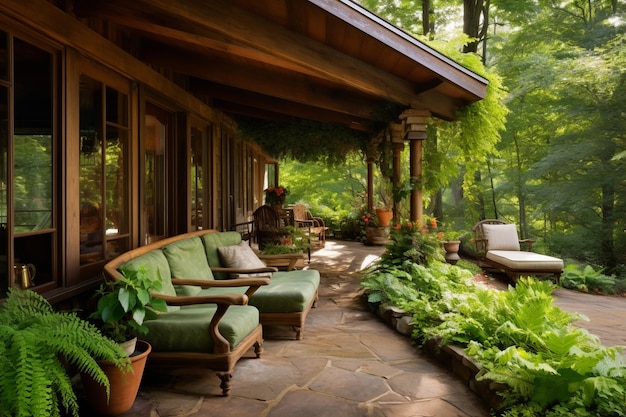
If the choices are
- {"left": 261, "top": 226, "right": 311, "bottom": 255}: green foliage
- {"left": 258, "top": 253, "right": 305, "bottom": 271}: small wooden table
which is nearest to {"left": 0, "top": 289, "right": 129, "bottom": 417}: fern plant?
{"left": 258, "top": 253, "right": 305, "bottom": 271}: small wooden table

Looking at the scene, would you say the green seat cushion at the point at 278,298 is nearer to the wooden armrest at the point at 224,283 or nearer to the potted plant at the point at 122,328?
the wooden armrest at the point at 224,283

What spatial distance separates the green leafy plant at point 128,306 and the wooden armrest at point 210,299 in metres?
0.20

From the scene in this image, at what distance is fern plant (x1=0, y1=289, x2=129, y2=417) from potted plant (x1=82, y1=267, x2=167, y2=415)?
124mm

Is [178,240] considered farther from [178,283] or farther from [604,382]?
[604,382]

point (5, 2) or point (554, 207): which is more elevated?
point (5, 2)

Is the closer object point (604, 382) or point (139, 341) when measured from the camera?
point (604, 382)

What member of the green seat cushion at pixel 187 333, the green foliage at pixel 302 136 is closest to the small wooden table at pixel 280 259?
the green seat cushion at pixel 187 333

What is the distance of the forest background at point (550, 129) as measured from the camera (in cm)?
624

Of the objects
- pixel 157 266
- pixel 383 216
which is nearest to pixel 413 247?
pixel 157 266

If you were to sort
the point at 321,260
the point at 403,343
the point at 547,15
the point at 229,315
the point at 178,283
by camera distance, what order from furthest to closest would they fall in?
the point at 547,15, the point at 321,260, the point at 403,343, the point at 178,283, the point at 229,315

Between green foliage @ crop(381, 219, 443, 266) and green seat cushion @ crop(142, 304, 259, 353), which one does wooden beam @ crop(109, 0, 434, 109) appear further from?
green seat cushion @ crop(142, 304, 259, 353)

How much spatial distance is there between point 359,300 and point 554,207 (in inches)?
255

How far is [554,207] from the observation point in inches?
367

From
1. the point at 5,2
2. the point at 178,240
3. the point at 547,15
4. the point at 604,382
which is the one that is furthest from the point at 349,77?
the point at 547,15
